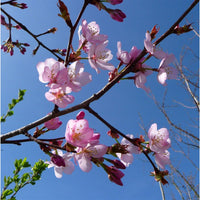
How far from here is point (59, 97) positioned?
715 mm

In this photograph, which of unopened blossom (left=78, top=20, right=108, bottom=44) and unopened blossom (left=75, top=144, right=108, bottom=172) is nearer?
unopened blossom (left=75, top=144, right=108, bottom=172)

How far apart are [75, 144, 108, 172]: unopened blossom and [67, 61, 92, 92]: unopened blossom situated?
21cm

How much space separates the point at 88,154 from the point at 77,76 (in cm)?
28

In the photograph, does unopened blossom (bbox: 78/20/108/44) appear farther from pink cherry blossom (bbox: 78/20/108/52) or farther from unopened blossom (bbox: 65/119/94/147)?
unopened blossom (bbox: 65/119/94/147)

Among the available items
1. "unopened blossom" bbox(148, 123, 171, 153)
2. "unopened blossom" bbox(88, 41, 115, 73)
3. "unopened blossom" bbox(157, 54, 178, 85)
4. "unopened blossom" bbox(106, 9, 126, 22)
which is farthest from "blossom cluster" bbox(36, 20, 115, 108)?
"unopened blossom" bbox(148, 123, 171, 153)

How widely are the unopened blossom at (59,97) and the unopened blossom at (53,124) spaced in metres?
0.12

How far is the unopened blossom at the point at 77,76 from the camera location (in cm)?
74

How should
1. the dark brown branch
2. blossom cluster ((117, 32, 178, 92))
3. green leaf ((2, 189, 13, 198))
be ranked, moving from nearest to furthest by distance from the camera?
the dark brown branch < blossom cluster ((117, 32, 178, 92)) < green leaf ((2, 189, 13, 198))

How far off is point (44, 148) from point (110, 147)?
22 centimetres

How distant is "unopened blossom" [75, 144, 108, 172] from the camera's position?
695mm

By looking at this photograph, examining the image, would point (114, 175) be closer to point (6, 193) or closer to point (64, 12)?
point (64, 12)

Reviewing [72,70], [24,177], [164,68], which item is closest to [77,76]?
[72,70]

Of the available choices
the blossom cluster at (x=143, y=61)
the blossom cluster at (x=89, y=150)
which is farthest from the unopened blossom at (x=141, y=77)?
the blossom cluster at (x=89, y=150)

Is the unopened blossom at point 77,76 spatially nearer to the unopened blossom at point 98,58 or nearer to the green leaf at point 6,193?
the unopened blossom at point 98,58
